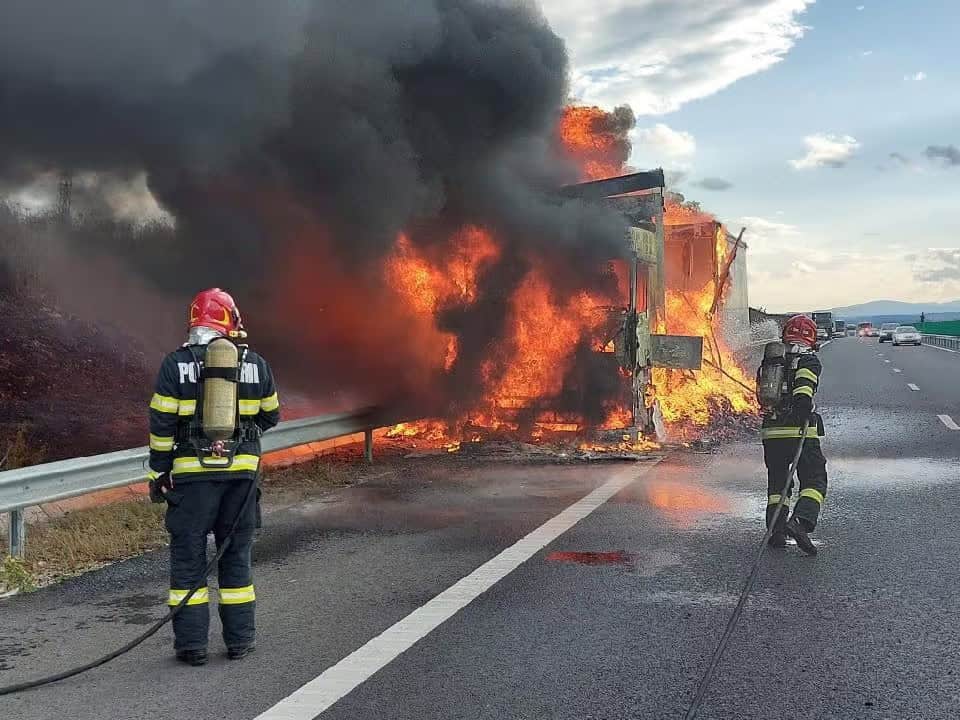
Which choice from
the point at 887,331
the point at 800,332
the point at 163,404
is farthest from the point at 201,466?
the point at 887,331

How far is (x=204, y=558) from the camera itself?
169 inches

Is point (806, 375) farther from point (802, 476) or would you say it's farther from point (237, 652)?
point (237, 652)

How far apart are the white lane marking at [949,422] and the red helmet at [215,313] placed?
11579 millimetres

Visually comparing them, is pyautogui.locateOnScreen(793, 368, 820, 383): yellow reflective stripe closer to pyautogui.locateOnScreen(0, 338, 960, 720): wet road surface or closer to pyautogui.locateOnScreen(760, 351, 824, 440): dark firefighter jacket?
pyautogui.locateOnScreen(760, 351, 824, 440): dark firefighter jacket

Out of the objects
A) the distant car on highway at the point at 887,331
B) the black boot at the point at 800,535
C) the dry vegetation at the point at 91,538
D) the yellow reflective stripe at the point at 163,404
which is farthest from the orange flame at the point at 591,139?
the distant car on highway at the point at 887,331

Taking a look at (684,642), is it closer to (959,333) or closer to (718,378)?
(718,378)

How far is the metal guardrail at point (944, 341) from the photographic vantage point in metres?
49.3

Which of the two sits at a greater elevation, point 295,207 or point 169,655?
point 295,207

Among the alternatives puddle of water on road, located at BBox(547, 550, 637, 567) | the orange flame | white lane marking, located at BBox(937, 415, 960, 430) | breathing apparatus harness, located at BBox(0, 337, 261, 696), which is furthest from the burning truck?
breathing apparatus harness, located at BBox(0, 337, 261, 696)

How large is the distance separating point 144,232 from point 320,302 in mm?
2528

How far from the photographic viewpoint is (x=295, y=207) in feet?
42.5

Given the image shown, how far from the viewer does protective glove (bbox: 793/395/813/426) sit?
627 centimetres

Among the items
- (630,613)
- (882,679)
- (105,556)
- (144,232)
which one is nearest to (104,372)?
(144,232)

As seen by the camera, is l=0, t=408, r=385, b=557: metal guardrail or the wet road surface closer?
the wet road surface
